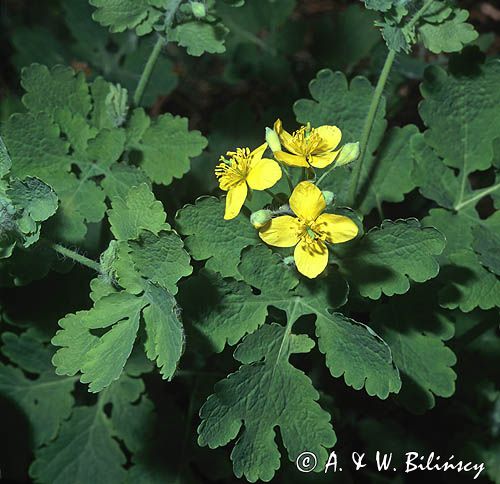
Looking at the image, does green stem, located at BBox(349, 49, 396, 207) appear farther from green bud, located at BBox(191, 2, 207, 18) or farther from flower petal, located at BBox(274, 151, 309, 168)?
green bud, located at BBox(191, 2, 207, 18)

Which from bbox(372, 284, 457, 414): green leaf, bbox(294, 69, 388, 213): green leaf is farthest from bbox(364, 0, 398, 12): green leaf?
bbox(372, 284, 457, 414): green leaf

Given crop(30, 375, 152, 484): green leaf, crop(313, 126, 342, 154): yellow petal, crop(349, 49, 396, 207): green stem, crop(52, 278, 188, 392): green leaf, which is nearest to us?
crop(52, 278, 188, 392): green leaf

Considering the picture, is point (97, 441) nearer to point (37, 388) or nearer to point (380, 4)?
point (37, 388)

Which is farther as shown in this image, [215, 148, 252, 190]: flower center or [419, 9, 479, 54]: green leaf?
[419, 9, 479, 54]: green leaf

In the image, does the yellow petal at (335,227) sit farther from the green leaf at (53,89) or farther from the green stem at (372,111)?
the green leaf at (53,89)

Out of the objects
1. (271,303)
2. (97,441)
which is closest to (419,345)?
(271,303)

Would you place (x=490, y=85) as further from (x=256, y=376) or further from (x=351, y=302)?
(x=256, y=376)

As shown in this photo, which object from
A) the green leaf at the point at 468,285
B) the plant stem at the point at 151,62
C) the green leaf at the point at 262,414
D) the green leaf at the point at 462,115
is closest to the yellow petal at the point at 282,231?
the green leaf at the point at 262,414

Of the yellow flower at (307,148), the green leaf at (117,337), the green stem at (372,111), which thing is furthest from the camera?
the green stem at (372,111)
